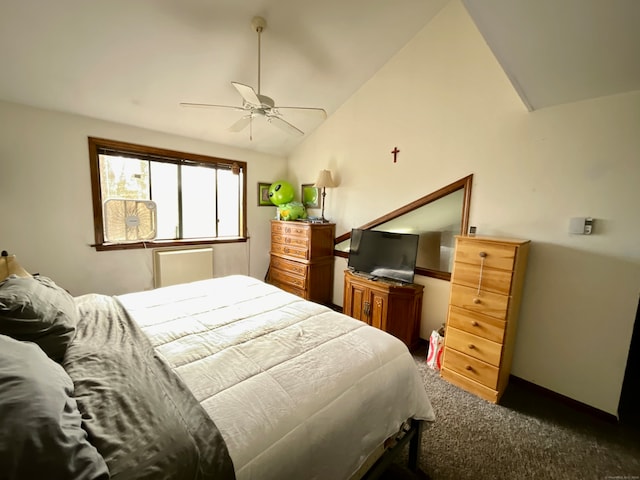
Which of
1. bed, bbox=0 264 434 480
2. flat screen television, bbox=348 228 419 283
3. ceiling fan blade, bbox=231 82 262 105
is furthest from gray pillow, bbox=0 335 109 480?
flat screen television, bbox=348 228 419 283

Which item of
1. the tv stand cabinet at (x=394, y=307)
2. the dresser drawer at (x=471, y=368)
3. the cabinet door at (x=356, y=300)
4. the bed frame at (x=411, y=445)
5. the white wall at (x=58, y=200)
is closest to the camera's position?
the bed frame at (x=411, y=445)

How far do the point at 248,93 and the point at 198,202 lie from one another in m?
2.21

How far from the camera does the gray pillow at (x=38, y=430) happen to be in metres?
0.58

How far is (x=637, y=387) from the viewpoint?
7.35 feet

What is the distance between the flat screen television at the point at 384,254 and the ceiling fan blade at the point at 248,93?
1783 mm

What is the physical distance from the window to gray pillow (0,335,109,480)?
8.74 feet

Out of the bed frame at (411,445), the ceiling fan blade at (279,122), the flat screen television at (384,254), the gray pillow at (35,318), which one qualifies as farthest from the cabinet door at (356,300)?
the gray pillow at (35,318)

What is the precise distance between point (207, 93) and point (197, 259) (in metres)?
2.00

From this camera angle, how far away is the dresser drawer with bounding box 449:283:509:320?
6.56 ft

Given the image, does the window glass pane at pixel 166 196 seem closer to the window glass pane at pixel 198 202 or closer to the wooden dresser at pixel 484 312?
the window glass pane at pixel 198 202

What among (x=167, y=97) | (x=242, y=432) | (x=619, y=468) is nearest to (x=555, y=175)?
(x=619, y=468)

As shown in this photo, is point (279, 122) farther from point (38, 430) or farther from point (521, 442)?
point (521, 442)

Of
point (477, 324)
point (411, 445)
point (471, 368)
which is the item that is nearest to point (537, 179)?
point (477, 324)

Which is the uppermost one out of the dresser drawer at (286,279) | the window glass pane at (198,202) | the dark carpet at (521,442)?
the window glass pane at (198,202)
